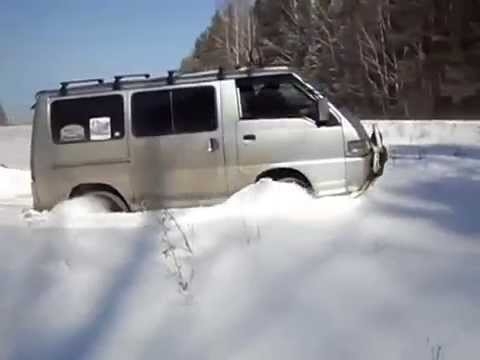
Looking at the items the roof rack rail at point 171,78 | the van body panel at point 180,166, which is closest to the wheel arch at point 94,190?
the van body panel at point 180,166

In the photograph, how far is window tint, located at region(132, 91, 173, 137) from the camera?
26.5 ft

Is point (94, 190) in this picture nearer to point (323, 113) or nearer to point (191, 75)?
point (191, 75)

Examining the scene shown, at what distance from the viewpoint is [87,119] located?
828cm

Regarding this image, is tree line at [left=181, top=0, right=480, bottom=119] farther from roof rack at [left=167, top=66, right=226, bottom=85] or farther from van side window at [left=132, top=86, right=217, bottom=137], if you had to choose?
van side window at [left=132, top=86, right=217, bottom=137]

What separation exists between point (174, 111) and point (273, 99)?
1.21 meters

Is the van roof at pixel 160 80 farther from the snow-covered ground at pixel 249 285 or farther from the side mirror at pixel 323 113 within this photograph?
the snow-covered ground at pixel 249 285

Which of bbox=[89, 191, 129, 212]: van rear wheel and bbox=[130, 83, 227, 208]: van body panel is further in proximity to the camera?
bbox=[89, 191, 129, 212]: van rear wheel

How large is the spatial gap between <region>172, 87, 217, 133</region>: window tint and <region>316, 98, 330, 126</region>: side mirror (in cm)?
124

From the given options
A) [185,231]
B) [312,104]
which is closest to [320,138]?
[312,104]

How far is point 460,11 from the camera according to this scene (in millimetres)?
36438

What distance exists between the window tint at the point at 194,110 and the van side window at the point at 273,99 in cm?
38

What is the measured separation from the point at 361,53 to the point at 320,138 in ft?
131

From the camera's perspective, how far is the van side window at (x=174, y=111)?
804 centimetres

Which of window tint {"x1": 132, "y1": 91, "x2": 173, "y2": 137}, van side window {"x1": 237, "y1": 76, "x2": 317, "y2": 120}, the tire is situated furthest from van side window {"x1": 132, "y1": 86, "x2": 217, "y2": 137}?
the tire
